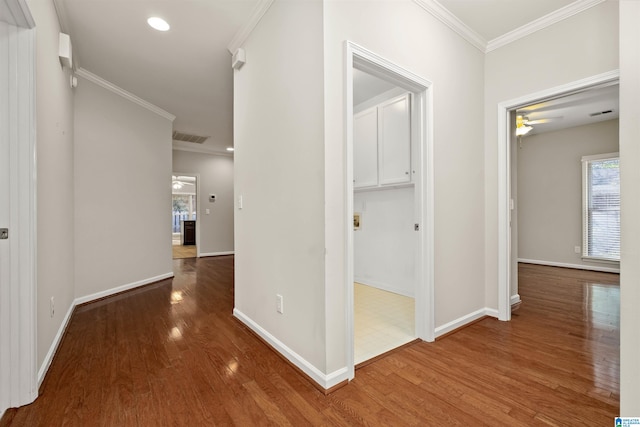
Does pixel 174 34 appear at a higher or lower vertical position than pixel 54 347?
higher

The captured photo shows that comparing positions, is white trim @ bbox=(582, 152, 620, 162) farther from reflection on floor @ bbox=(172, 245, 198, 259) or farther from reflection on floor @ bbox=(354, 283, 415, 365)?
reflection on floor @ bbox=(172, 245, 198, 259)

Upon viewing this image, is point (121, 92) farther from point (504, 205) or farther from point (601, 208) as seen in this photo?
point (601, 208)

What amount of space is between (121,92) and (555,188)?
740 cm

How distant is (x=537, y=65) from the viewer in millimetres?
2557

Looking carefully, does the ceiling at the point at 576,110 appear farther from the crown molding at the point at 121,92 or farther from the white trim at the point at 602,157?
the crown molding at the point at 121,92

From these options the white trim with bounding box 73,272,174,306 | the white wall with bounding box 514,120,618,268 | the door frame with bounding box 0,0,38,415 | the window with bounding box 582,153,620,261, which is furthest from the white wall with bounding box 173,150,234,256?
the window with bounding box 582,153,620,261

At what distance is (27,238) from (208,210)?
5485 mm

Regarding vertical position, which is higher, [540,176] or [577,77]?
[577,77]

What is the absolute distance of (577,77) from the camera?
233 cm

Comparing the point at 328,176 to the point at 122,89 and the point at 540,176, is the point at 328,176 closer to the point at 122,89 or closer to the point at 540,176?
the point at 122,89

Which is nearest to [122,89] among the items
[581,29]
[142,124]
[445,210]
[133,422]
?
[142,124]

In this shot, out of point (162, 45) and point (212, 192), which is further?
point (212, 192)

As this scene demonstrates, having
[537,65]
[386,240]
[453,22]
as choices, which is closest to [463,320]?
[386,240]

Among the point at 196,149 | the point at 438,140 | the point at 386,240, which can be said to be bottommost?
the point at 386,240
